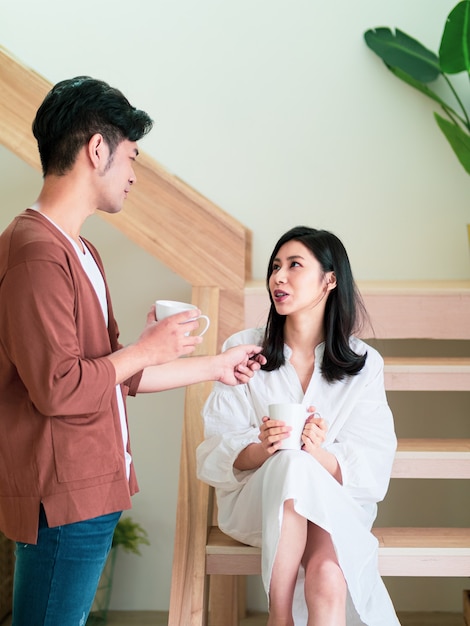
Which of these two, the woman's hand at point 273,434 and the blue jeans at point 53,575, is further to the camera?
the woman's hand at point 273,434

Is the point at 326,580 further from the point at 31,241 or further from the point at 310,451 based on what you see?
the point at 31,241

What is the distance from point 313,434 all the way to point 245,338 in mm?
468

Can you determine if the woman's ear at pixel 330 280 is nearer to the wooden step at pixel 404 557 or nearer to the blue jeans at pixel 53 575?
the wooden step at pixel 404 557

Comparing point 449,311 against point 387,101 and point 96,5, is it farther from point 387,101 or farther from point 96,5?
point 96,5

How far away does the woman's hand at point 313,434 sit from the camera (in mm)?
1929

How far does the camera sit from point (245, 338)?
91.1 inches

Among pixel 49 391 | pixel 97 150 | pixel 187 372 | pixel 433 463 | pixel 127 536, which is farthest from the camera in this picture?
pixel 127 536

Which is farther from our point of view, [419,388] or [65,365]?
[419,388]

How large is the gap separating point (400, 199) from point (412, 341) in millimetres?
570

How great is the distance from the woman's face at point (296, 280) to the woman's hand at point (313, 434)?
37 cm

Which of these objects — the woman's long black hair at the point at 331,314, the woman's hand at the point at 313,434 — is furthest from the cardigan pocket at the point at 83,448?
the woman's long black hair at the point at 331,314

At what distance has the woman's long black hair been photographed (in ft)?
7.33

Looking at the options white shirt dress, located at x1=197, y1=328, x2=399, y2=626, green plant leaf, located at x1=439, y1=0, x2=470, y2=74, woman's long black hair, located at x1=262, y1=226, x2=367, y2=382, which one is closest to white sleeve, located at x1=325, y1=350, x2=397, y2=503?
white shirt dress, located at x1=197, y1=328, x2=399, y2=626

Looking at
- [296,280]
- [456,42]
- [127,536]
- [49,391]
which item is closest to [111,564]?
[127,536]
